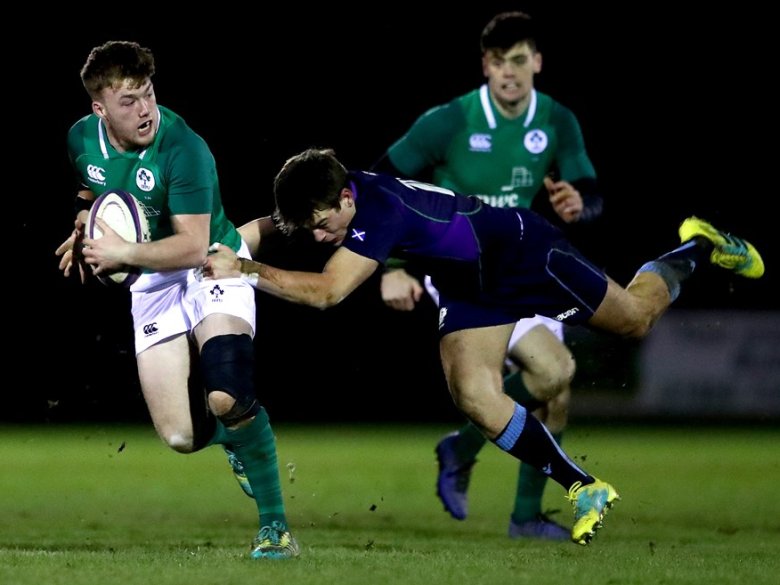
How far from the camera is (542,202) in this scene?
14.1 m

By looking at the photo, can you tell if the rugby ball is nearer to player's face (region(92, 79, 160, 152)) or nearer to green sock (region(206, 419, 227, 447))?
player's face (region(92, 79, 160, 152))

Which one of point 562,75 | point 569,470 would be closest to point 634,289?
point 569,470

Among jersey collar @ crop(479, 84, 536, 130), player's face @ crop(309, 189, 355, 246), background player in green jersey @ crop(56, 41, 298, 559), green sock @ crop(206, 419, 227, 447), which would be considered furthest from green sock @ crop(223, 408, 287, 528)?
jersey collar @ crop(479, 84, 536, 130)

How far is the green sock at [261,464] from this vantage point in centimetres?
598

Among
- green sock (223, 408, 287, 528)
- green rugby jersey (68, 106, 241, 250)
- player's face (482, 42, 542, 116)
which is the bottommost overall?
green sock (223, 408, 287, 528)

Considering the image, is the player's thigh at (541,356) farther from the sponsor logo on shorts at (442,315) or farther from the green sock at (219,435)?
the green sock at (219,435)

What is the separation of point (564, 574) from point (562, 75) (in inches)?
447

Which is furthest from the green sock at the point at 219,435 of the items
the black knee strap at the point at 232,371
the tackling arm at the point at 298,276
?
the tackling arm at the point at 298,276

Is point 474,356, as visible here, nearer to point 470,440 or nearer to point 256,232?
point 256,232

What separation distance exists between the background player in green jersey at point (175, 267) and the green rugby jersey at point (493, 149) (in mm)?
1803

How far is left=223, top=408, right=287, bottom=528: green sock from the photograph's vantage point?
598 cm

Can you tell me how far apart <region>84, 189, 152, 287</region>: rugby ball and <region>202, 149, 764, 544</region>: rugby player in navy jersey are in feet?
1.59

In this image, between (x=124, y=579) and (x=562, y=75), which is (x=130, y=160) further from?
(x=562, y=75)

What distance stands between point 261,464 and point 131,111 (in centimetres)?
162
